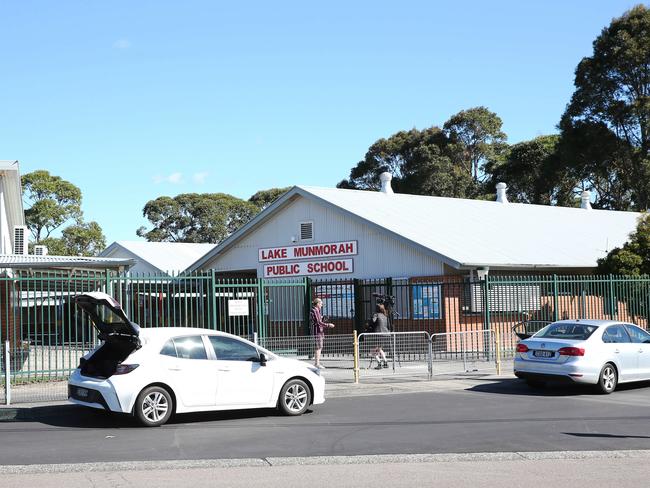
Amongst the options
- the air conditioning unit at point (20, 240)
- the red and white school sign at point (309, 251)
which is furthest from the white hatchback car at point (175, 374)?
the air conditioning unit at point (20, 240)

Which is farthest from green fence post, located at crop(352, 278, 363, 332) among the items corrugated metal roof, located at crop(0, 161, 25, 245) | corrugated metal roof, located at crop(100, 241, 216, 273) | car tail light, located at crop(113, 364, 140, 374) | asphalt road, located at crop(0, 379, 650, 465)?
corrugated metal roof, located at crop(100, 241, 216, 273)

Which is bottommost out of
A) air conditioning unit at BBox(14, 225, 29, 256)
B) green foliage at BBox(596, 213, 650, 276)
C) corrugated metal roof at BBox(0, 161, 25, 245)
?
green foliage at BBox(596, 213, 650, 276)

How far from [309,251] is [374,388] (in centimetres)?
1413

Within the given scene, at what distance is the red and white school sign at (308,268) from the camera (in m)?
29.1

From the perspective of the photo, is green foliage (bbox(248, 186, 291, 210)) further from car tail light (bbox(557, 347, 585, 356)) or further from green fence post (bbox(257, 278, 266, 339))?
car tail light (bbox(557, 347, 585, 356))

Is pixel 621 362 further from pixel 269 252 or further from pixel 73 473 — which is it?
pixel 269 252

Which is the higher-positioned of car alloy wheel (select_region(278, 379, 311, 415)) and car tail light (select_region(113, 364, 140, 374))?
car tail light (select_region(113, 364, 140, 374))

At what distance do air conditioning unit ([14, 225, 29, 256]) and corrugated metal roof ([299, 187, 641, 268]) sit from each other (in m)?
9.96

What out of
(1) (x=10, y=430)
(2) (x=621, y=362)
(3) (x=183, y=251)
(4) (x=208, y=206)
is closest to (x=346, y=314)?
(2) (x=621, y=362)

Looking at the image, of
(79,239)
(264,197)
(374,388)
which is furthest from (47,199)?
(374,388)

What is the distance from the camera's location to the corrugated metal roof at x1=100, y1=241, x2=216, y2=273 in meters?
44.1

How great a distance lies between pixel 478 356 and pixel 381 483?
1332cm

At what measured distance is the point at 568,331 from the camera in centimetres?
1627

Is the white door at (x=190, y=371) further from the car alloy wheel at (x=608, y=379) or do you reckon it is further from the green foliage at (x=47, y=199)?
the green foliage at (x=47, y=199)
